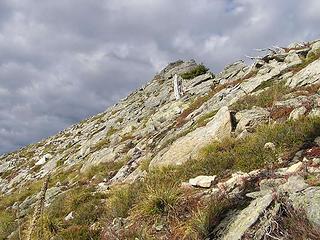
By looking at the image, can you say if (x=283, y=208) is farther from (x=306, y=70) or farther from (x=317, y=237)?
(x=306, y=70)

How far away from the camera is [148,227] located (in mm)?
9555

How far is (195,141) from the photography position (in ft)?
55.8

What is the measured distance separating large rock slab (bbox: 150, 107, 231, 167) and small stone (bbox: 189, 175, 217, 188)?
4217 millimetres

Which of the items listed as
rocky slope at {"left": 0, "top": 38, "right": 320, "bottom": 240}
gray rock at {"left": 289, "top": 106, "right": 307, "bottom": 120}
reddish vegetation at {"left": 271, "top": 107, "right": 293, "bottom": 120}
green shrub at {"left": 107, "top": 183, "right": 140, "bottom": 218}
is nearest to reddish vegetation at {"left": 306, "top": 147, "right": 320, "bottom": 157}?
rocky slope at {"left": 0, "top": 38, "right": 320, "bottom": 240}

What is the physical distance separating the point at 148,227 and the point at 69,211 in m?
5.53

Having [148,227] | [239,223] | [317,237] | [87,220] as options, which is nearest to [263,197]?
[239,223]

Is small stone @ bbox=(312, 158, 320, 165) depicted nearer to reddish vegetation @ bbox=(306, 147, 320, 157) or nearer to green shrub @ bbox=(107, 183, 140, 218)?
reddish vegetation @ bbox=(306, 147, 320, 157)

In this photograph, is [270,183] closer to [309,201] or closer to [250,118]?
[309,201]

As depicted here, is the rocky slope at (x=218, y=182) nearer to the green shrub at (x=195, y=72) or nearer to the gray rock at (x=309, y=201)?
the gray rock at (x=309, y=201)

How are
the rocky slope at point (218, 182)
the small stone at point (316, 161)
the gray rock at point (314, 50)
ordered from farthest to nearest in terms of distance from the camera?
the gray rock at point (314, 50)
the small stone at point (316, 161)
the rocky slope at point (218, 182)

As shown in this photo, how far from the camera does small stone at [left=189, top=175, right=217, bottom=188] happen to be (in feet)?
36.4

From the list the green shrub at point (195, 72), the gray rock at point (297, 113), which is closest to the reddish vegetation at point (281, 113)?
the gray rock at point (297, 113)

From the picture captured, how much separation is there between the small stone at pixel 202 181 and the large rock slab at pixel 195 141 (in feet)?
13.8

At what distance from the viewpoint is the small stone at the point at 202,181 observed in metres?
11.1
